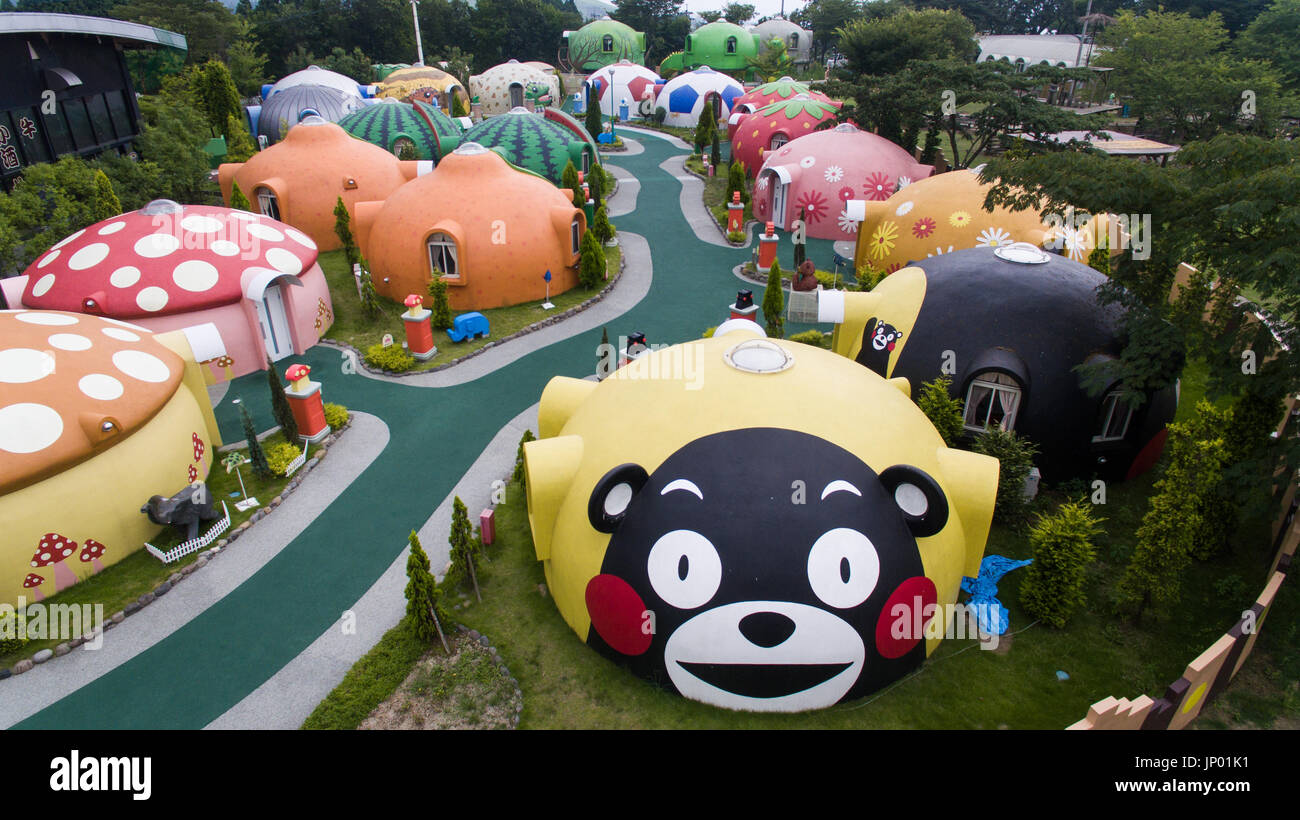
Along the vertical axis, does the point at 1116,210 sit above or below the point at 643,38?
below

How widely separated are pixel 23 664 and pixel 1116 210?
2053cm

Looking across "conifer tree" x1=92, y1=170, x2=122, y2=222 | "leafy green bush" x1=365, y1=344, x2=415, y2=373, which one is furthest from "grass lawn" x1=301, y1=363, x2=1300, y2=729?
"conifer tree" x1=92, y1=170, x2=122, y2=222

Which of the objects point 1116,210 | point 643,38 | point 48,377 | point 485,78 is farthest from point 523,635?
point 643,38

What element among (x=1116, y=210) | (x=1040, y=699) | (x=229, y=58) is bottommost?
(x=1040, y=699)

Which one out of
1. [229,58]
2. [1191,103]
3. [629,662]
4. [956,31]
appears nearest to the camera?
[629,662]

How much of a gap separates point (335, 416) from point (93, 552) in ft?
20.1

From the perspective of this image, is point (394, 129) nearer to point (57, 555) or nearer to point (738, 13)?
point (57, 555)

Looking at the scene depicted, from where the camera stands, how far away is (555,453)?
11.1 m

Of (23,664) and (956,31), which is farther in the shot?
(956,31)

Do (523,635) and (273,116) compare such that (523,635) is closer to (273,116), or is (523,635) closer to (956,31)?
(273,116)

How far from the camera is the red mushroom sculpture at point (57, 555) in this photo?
40.1 ft

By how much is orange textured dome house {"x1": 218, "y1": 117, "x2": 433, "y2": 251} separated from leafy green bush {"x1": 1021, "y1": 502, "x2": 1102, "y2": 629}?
27.4 metres

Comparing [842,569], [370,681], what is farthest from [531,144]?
[842,569]

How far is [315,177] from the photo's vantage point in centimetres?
2928
